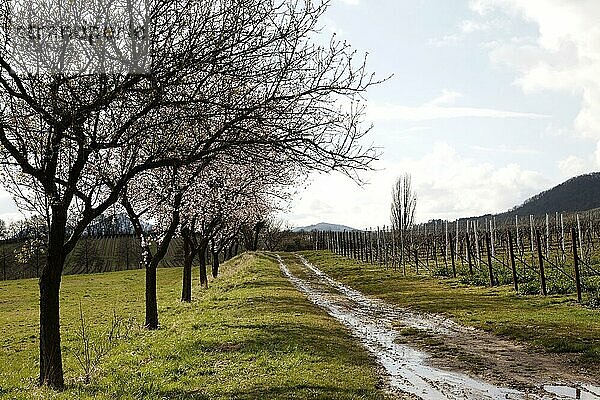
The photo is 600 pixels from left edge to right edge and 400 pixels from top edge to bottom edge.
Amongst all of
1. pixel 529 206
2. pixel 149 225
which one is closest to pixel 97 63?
pixel 149 225

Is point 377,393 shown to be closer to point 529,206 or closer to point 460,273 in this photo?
point 460,273

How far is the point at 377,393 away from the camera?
9945 mm

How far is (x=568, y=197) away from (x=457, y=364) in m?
188

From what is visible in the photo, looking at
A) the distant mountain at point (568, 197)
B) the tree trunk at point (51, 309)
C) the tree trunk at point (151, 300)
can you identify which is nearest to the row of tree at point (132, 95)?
the tree trunk at point (51, 309)

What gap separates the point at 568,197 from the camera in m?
185

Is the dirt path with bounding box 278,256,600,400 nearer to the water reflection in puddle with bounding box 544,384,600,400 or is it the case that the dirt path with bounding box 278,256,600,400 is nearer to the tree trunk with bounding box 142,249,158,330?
the water reflection in puddle with bounding box 544,384,600,400

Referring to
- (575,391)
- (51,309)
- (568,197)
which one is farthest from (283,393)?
(568,197)

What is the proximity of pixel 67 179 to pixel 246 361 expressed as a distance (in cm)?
501

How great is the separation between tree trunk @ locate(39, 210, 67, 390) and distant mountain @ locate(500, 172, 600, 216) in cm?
17574

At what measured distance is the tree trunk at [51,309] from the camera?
39.0ft

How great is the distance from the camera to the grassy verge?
1470cm

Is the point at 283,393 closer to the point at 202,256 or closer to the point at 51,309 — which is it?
the point at 51,309

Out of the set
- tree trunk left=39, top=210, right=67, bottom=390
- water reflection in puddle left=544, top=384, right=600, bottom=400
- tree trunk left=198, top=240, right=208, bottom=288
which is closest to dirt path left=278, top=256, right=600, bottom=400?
water reflection in puddle left=544, top=384, right=600, bottom=400

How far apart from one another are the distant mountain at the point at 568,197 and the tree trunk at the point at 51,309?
577 feet
